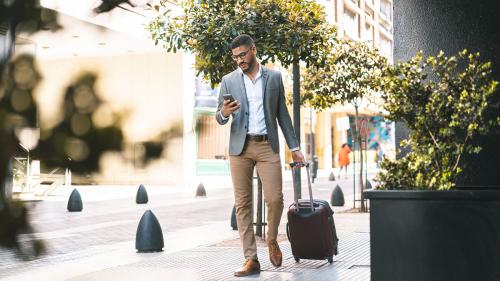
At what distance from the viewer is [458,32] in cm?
436

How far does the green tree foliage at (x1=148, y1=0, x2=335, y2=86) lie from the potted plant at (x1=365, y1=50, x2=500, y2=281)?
13.2ft

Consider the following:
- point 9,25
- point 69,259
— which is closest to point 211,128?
point 9,25

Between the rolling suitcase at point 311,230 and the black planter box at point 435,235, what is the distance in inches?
88.3

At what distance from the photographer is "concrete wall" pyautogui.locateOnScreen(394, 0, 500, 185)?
13.8 feet

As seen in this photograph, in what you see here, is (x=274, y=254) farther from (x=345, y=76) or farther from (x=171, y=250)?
(x=345, y=76)

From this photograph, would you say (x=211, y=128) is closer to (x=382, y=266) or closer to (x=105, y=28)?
(x=105, y=28)

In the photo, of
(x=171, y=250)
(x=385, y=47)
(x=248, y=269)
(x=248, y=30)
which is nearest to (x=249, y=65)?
(x=248, y=269)

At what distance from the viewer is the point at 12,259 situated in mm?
950

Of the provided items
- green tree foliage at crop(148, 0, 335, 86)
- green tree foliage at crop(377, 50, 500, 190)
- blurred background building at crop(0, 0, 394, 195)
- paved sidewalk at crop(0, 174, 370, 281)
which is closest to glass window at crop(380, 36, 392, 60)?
paved sidewalk at crop(0, 174, 370, 281)

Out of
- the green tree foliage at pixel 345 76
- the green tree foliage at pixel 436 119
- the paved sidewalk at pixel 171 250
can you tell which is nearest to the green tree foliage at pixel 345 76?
the green tree foliage at pixel 345 76

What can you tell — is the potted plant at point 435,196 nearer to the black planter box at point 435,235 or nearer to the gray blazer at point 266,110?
the black planter box at point 435,235

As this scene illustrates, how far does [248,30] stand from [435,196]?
186 inches

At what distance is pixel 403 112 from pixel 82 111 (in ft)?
9.40

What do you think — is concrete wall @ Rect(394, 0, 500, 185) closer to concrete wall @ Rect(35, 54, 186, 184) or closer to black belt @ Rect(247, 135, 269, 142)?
black belt @ Rect(247, 135, 269, 142)
